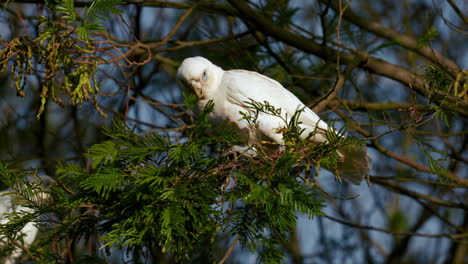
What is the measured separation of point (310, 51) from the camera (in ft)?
11.8

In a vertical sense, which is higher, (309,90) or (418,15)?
(418,15)

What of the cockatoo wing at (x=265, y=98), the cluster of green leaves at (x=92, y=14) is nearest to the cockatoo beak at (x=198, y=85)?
the cockatoo wing at (x=265, y=98)

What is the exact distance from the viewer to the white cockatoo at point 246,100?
8.59 feet

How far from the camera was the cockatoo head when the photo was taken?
8.71 feet

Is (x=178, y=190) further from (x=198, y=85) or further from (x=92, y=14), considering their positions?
(x=198, y=85)

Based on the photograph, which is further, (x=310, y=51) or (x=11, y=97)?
(x=11, y=97)

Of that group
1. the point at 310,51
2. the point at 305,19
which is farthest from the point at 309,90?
the point at 305,19

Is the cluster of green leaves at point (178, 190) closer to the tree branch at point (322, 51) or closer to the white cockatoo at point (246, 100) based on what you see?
the white cockatoo at point (246, 100)

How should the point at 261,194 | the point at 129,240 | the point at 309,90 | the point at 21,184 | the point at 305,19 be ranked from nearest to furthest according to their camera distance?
1. the point at 261,194
2. the point at 129,240
3. the point at 21,184
4. the point at 309,90
5. the point at 305,19

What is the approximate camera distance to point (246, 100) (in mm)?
2662

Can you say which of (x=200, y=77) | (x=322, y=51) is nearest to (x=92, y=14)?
(x=200, y=77)

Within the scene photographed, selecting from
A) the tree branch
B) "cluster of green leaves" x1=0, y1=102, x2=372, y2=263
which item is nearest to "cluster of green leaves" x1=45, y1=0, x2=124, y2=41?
"cluster of green leaves" x1=0, y1=102, x2=372, y2=263

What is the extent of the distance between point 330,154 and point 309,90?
2.06 metres

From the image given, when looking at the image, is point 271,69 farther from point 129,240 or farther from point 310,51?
point 129,240
